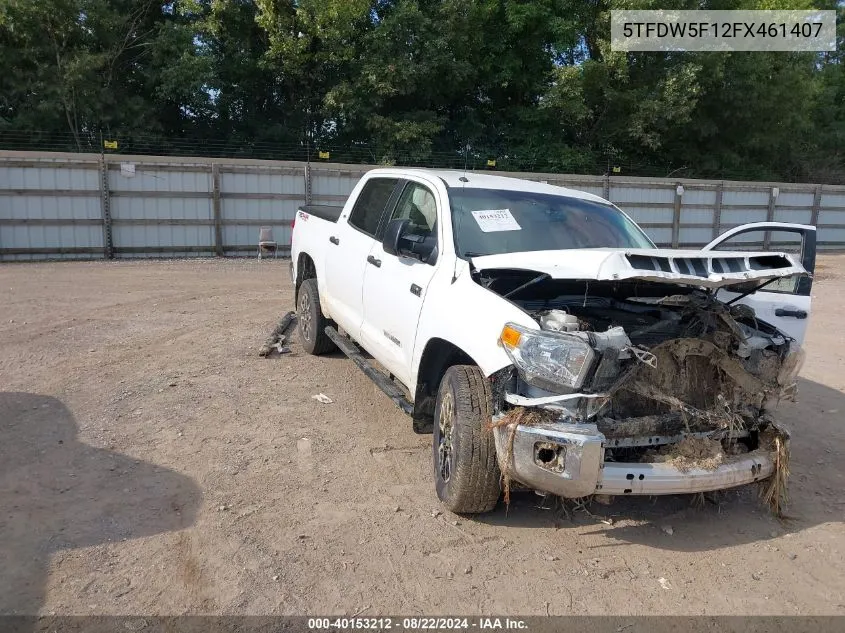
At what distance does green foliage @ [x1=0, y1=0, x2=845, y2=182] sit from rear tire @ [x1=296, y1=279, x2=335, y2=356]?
1530 centimetres

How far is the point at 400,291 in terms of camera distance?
447 centimetres

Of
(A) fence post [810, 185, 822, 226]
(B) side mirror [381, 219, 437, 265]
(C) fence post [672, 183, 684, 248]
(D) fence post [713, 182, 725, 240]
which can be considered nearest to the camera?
(B) side mirror [381, 219, 437, 265]

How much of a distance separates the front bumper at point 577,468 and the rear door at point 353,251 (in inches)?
93.0

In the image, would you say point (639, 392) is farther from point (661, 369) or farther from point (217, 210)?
point (217, 210)

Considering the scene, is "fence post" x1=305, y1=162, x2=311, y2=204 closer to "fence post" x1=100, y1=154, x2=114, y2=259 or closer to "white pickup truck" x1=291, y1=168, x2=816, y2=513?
"fence post" x1=100, y1=154, x2=114, y2=259

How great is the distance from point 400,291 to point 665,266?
6.01ft

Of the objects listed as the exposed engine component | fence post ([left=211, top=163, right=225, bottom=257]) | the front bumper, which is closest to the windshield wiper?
the exposed engine component

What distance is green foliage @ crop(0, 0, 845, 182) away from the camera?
20.0m

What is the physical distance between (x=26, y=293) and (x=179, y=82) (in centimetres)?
1228

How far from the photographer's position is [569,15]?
1002 inches

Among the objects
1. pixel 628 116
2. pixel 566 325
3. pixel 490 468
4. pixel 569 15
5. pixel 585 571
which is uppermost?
pixel 569 15

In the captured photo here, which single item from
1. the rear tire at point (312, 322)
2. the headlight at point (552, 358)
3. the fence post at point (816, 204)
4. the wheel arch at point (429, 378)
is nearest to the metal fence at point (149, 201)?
the rear tire at point (312, 322)

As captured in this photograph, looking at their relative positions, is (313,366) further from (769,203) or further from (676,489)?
(769,203)

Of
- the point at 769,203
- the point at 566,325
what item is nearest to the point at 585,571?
the point at 566,325
